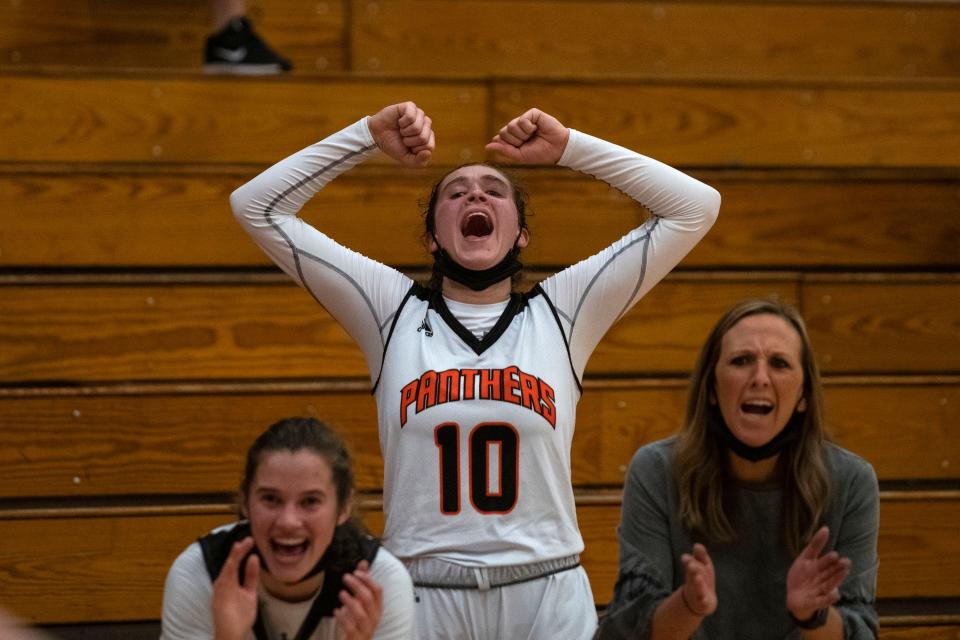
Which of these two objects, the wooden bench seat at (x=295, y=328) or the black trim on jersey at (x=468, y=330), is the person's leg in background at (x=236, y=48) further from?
the black trim on jersey at (x=468, y=330)

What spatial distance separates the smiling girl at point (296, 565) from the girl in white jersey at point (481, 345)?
6.8 inches

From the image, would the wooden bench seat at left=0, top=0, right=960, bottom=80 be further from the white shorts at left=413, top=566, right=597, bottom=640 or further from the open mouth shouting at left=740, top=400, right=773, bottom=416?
the white shorts at left=413, top=566, right=597, bottom=640

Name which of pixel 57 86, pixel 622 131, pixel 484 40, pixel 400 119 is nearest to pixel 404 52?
pixel 484 40

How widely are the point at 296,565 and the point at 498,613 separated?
39 cm

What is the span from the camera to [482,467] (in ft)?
7.54

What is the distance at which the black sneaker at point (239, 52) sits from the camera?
150 inches

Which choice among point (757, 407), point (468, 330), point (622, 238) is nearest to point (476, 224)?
point (468, 330)

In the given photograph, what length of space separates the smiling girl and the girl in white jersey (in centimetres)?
17

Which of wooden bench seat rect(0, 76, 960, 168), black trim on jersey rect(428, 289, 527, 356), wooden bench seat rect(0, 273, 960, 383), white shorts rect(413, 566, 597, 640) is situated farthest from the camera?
wooden bench seat rect(0, 76, 960, 168)

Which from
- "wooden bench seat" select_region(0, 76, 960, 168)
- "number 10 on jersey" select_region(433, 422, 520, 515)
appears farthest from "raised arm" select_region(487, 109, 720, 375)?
"wooden bench seat" select_region(0, 76, 960, 168)

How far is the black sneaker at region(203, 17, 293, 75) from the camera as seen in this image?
3.80 meters

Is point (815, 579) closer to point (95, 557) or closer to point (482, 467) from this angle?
point (482, 467)

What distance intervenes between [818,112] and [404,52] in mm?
1215

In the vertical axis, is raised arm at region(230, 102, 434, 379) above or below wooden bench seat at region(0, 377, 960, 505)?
above
